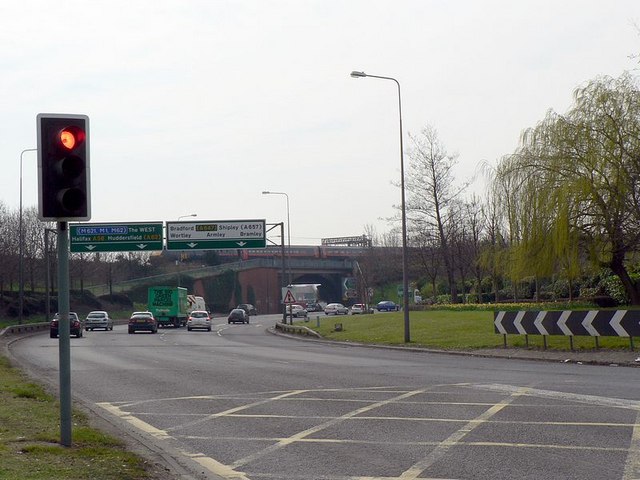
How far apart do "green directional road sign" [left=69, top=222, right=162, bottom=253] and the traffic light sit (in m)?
44.3

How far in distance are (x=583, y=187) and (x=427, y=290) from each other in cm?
5140

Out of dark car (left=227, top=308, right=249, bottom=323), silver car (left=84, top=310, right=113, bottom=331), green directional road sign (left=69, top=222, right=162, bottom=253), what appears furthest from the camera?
dark car (left=227, top=308, right=249, bottom=323)

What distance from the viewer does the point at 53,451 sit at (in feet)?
31.5

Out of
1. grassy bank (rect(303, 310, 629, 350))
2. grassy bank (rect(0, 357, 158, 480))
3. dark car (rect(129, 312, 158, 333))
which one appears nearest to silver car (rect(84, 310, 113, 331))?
dark car (rect(129, 312, 158, 333))

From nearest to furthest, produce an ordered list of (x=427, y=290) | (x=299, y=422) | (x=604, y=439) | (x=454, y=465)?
(x=454, y=465)
(x=604, y=439)
(x=299, y=422)
(x=427, y=290)

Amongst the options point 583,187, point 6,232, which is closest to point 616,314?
point 583,187

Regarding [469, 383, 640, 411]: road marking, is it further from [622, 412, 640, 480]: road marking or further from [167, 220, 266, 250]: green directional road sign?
[167, 220, 266, 250]: green directional road sign

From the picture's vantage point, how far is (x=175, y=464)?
31.5 feet

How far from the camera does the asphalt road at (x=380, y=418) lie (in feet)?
30.7

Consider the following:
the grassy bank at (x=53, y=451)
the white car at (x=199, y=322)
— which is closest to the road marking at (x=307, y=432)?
the grassy bank at (x=53, y=451)

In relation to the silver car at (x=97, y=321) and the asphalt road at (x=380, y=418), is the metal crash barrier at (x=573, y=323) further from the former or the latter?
the silver car at (x=97, y=321)

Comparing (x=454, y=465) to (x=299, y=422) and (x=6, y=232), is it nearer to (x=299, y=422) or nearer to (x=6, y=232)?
(x=299, y=422)

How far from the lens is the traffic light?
9250mm

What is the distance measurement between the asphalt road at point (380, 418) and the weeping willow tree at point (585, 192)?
11542 mm
